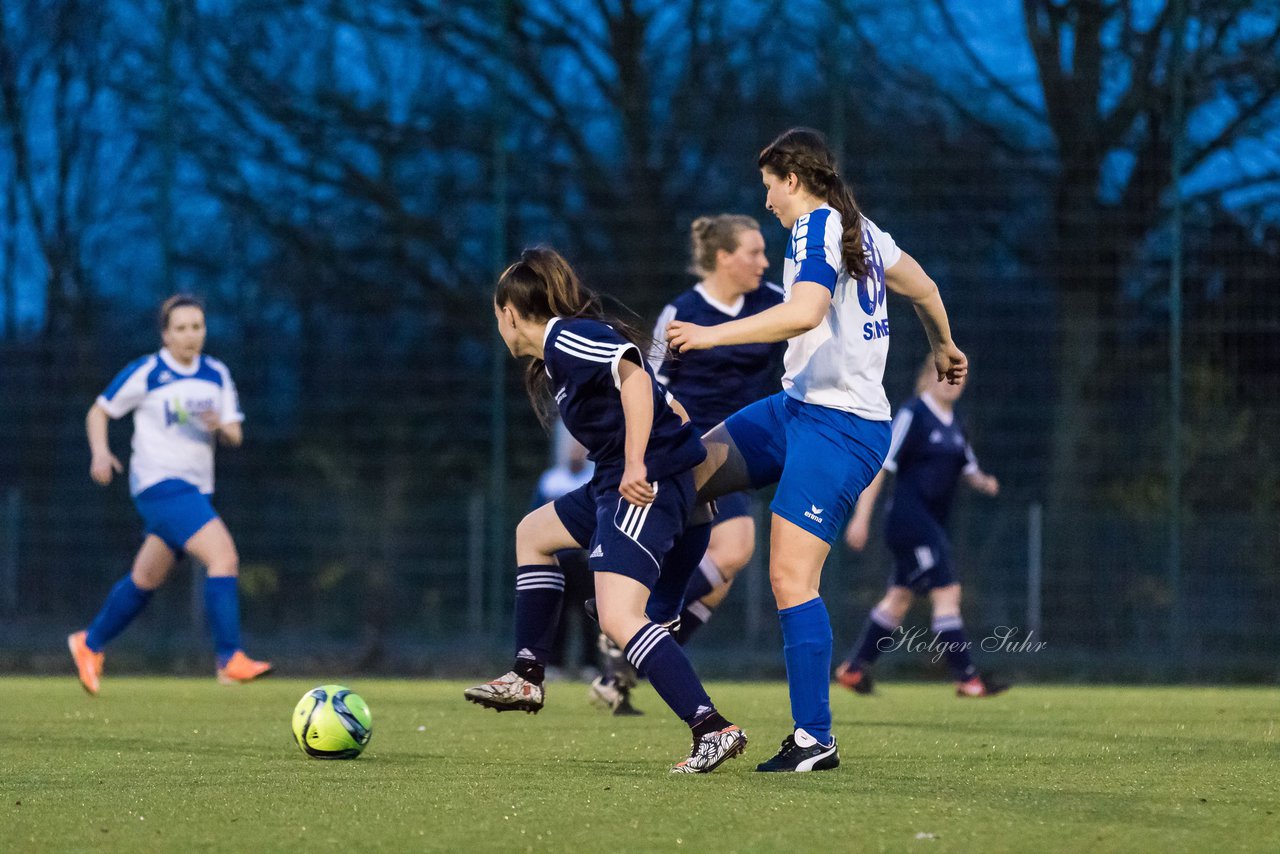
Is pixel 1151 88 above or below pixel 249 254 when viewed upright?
above

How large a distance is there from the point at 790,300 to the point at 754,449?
712mm

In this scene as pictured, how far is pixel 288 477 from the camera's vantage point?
38.8 ft

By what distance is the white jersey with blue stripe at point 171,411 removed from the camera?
921 centimetres

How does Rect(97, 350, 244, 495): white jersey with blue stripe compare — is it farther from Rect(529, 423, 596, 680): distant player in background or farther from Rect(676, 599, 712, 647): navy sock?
Rect(676, 599, 712, 647): navy sock

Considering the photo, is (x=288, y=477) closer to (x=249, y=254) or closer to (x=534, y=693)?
(x=249, y=254)

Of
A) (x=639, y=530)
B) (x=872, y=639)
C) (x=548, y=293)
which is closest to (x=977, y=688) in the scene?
(x=872, y=639)

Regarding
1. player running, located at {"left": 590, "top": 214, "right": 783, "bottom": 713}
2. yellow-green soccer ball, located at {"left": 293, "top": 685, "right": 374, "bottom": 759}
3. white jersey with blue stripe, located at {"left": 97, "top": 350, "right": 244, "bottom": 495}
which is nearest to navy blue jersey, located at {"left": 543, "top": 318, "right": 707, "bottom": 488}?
yellow-green soccer ball, located at {"left": 293, "top": 685, "right": 374, "bottom": 759}

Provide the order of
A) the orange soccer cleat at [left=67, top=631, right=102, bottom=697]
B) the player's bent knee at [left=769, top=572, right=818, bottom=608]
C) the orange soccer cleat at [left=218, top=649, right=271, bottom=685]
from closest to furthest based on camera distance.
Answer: the player's bent knee at [left=769, top=572, right=818, bottom=608] → the orange soccer cleat at [left=67, top=631, right=102, bottom=697] → the orange soccer cleat at [left=218, top=649, right=271, bottom=685]

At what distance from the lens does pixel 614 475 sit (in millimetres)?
5281

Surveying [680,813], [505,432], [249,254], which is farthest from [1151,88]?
[680,813]

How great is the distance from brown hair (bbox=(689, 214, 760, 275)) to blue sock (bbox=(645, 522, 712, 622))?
6.24 feet

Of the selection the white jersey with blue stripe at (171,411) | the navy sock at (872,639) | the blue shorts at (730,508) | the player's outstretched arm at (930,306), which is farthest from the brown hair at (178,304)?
the player's outstretched arm at (930,306)

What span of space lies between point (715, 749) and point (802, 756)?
0.34m

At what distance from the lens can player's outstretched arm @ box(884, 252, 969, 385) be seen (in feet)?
18.3
